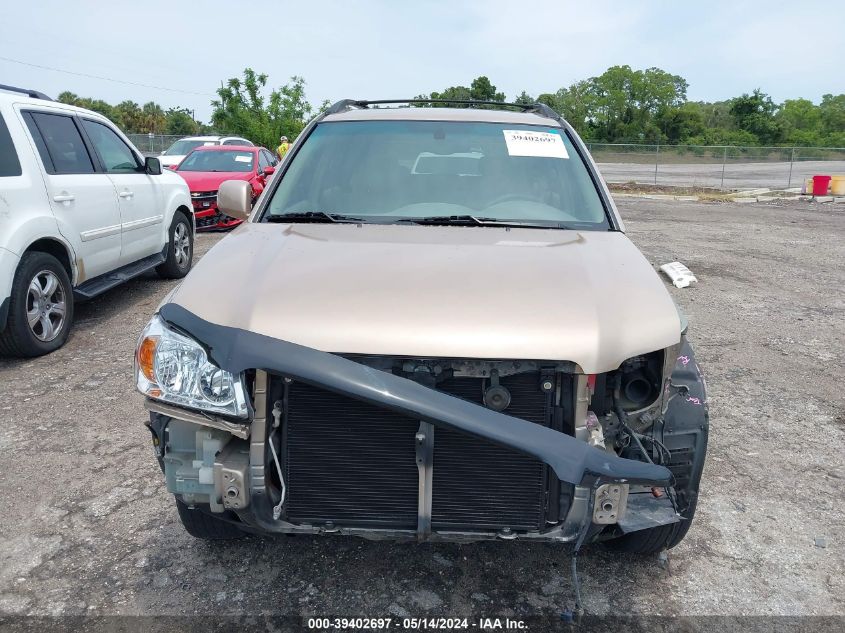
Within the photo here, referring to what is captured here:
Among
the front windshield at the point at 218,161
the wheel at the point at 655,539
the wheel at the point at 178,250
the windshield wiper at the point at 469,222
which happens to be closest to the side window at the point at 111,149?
the wheel at the point at 178,250

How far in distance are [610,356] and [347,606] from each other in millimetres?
1403

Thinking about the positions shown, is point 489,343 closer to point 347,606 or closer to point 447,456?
point 447,456

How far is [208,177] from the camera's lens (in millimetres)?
11867

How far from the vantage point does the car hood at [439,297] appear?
2.19 metres

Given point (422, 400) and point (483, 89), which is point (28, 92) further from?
point (483, 89)

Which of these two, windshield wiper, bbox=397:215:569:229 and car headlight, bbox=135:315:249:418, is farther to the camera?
windshield wiper, bbox=397:215:569:229

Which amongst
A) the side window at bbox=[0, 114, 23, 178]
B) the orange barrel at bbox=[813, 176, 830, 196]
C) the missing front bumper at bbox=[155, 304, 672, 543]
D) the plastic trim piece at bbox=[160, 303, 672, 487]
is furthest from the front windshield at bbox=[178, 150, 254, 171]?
the orange barrel at bbox=[813, 176, 830, 196]

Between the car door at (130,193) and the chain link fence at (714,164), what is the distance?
27.0 meters

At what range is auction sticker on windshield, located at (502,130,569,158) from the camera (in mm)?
3662

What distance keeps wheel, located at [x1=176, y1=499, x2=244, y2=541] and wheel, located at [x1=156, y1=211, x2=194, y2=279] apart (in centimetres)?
563

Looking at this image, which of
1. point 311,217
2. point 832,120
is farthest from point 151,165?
point 832,120

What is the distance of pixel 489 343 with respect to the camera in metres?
2.17

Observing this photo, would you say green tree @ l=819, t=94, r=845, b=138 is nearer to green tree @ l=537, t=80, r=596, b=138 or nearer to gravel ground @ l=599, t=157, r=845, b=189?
green tree @ l=537, t=80, r=596, b=138

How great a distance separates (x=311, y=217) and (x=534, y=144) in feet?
4.38
